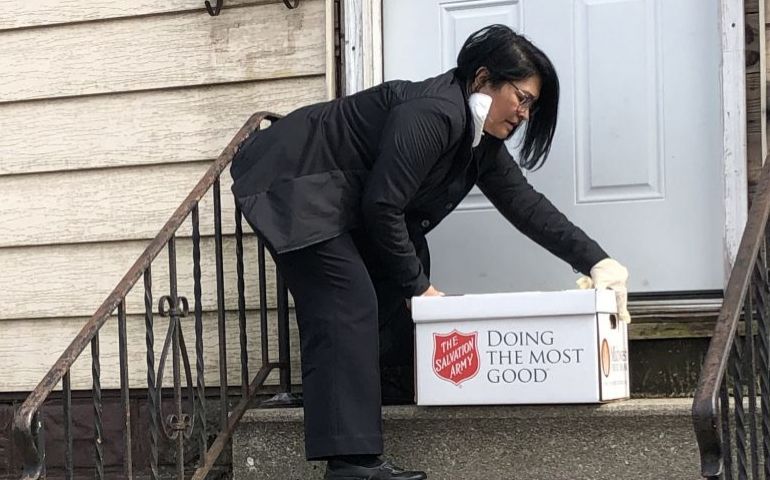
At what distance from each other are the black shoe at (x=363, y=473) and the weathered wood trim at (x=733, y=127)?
122cm

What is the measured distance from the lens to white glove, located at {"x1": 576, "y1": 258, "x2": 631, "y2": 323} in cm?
329

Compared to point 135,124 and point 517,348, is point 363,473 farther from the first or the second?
point 135,124

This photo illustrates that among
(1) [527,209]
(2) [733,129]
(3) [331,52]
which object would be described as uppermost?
(3) [331,52]

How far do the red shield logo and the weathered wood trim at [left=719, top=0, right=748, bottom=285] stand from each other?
3.08ft

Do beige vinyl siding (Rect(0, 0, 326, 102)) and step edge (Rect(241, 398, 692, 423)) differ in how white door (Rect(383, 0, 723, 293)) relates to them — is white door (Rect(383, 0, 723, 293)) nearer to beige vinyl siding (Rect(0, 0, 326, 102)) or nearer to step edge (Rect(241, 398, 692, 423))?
beige vinyl siding (Rect(0, 0, 326, 102))

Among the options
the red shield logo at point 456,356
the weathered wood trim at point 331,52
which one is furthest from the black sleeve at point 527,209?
the weathered wood trim at point 331,52

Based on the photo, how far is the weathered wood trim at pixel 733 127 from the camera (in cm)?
364

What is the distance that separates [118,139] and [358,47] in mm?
918

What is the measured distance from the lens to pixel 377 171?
3117 mm

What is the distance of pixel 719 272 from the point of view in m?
3.72

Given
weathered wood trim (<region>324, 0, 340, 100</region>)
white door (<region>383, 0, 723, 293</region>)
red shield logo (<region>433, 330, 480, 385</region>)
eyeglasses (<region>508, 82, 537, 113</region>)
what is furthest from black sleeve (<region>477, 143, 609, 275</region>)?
weathered wood trim (<region>324, 0, 340, 100</region>)

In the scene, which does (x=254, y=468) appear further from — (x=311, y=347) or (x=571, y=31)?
(x=571, y=31)

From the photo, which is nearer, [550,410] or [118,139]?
[550,410]

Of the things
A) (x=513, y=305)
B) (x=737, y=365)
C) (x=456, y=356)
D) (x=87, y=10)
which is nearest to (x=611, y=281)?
(x=513, y=305)
